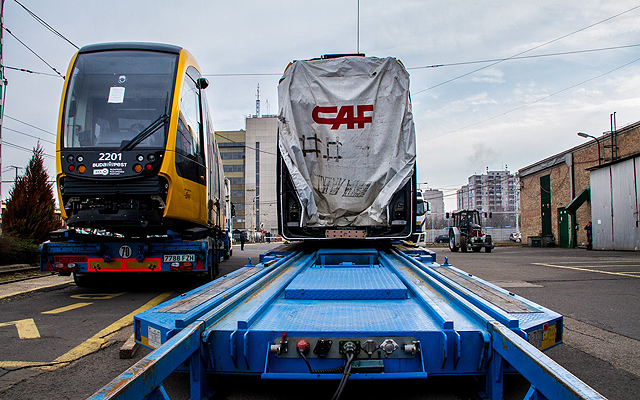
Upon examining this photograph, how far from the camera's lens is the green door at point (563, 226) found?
2972cm

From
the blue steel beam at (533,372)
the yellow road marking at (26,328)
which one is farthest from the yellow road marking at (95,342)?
the blue steel beam at (533,372)

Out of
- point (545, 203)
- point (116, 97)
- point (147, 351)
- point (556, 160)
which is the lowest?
point (147, 351)

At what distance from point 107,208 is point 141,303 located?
5.32 ft

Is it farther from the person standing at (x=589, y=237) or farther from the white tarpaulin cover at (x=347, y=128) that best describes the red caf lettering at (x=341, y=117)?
the person standing at (x=589, y=237)

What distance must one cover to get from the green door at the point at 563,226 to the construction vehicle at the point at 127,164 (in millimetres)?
29093

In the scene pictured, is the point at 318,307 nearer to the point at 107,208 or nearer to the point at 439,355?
the point at 439,355

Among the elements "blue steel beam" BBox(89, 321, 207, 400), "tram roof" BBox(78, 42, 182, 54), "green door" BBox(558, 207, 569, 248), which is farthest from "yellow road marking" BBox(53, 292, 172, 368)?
"green door" BBox(558, 207, 569, 248)

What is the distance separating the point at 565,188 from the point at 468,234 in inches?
389

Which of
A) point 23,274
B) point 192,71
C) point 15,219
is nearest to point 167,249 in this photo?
point 192,71

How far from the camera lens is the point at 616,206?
74.5ft

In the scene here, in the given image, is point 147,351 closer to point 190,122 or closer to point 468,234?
point 190,122

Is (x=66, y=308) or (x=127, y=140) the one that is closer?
(x=66, y=308)

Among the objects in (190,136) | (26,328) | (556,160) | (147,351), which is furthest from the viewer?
(556,160)

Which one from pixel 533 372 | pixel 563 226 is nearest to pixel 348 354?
pixel 533 372
